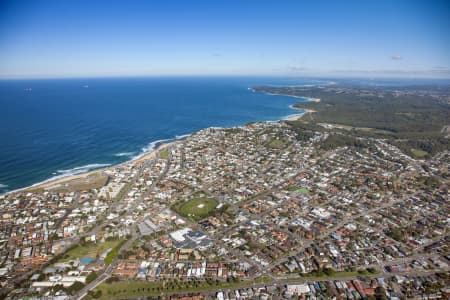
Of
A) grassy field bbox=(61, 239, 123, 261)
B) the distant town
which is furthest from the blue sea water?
grassy field bbox=(61, 239, 123, 261)

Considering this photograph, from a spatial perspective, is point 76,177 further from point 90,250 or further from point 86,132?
point 86,132

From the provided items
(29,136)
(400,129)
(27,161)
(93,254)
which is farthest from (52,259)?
(400,129)

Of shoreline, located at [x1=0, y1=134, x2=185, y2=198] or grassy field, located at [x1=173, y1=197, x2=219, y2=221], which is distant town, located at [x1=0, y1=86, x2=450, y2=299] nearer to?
grassy field, located at [x1=173, y1=197, x2=219, y2=221]

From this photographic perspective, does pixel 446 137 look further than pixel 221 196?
Yes

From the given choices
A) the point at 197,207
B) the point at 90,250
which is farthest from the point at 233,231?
the point at 90,250

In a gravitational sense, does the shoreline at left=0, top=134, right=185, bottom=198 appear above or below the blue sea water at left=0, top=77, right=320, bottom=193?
below

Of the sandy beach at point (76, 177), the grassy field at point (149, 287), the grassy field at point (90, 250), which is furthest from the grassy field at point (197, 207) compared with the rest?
the sandy beach at point (76, 177)

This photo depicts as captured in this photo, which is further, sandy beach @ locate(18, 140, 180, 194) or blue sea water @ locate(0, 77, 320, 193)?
blue sea water @ locate(0, 77, 320, 193)

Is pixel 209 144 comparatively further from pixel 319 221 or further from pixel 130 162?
pixel 319 221
